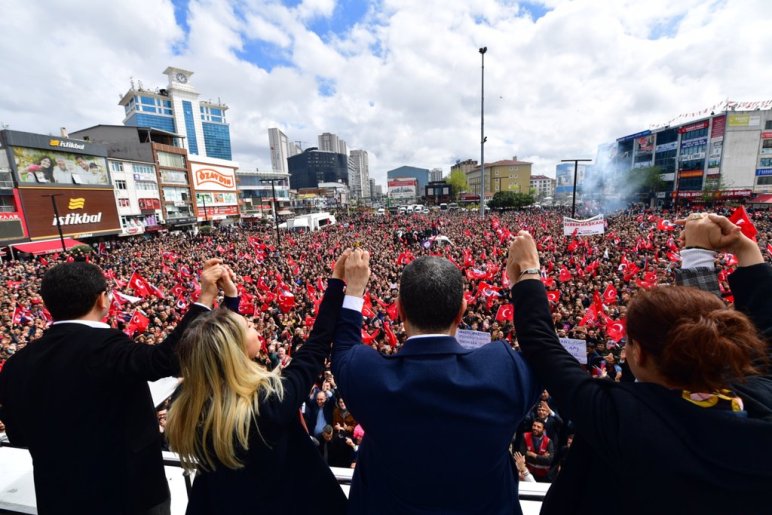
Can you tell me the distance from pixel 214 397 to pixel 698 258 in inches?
85.5

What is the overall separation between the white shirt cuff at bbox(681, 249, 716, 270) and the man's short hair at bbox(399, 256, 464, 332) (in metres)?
1.17

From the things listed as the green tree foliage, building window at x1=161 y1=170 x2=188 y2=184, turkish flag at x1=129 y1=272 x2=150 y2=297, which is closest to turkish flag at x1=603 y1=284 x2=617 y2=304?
turkish flag at x1=129 y1=272 x2=150 y2=297

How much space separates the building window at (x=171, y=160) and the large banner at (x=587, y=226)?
46524mm

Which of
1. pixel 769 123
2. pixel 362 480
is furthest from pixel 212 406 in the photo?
pixel 769 123

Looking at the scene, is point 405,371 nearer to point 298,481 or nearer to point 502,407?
point 502,407

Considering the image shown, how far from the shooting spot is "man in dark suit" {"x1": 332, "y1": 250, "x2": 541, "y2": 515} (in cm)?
108

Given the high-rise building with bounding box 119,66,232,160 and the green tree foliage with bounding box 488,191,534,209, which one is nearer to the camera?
the green tree foliage with bounding box 488,191,534,209

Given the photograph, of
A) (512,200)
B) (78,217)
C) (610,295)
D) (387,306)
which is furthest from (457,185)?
(387,306)

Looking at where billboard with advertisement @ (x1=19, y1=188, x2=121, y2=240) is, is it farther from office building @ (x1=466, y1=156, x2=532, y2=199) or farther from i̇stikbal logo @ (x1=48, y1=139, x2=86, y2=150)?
office building @ (x1=466, y1=156, x2=532, y2=199)

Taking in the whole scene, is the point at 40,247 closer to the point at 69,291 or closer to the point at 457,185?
the point at 69,291

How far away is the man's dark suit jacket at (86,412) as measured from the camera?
5.06 feet

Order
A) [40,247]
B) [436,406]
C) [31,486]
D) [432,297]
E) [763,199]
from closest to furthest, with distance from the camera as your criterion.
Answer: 1. [436,406]
2. [432,297]
3. [31,486]
4. [40,247]
5. [763,199]

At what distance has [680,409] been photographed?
91cm

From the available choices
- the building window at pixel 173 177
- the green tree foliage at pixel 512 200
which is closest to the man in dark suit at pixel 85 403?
the building window at pixel 173 177
